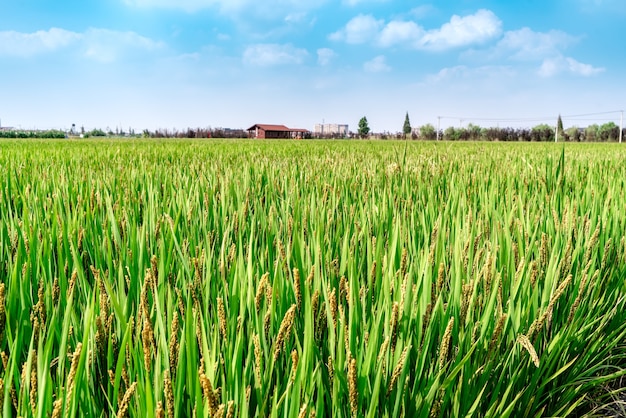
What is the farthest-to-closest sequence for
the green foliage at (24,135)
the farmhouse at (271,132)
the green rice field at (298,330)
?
1. the farmhouse at (271,132)
2. the green foliage at (24,135)
3. the green rice field at (298,330)

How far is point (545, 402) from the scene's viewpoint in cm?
102

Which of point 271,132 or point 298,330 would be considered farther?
point 271,132

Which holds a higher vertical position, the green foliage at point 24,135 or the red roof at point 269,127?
the red roof at point 269,127

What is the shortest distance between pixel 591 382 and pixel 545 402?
0.35 feet

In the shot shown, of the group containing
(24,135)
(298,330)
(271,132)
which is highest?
(271,132)

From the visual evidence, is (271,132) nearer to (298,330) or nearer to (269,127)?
(269,127)

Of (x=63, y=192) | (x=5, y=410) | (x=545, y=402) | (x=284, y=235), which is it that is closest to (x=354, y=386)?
(x=5, y=410)

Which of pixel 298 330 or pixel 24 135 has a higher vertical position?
pixel 24 135

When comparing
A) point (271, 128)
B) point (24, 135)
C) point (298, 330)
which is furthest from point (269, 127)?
point (298, 330)

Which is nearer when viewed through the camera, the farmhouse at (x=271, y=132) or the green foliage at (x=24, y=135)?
the green foliage at (x=24, y=135)

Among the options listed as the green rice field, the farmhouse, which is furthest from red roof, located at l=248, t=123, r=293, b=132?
the green rice field

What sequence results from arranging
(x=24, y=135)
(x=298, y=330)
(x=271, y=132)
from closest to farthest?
(x=298, y=330), (x=24, y=135), (x=271, y=132)

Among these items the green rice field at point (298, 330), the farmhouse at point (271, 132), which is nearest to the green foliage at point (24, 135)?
the farmhouse at point (271, 132)

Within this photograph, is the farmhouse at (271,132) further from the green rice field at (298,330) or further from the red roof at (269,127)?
the green rice field at (298,330)
